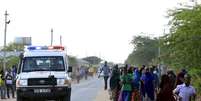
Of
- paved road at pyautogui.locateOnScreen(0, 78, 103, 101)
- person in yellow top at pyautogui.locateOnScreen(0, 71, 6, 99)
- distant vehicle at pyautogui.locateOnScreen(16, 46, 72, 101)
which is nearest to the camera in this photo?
distant vehicle at pyautogui.locateOnScreen(16, 46, 72, 101)

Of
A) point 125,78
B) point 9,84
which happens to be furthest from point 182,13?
point 9,84

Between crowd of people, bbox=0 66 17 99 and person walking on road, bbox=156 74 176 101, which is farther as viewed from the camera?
crowd of people, bbox=0 66 17 99

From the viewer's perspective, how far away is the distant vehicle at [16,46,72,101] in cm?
2289

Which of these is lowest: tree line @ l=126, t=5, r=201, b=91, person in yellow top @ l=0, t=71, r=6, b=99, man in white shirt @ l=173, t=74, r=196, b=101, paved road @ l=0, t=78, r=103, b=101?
paved road @ l=0, t=78, r=103, b=101

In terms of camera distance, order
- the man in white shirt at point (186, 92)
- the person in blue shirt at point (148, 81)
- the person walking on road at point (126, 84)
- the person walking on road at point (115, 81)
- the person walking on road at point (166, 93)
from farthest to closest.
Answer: the person walking on road at point (115, 81) → the person in blue shirt at point (148, 81) → the person walking on road at point (126, 84) → the man in white shirt at point (186, 92) → the person walking on road at point (166, 93)

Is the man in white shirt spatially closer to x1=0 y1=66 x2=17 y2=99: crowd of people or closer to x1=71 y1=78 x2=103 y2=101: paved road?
x1=71 y1=78 x2=103 y2=101: paved road

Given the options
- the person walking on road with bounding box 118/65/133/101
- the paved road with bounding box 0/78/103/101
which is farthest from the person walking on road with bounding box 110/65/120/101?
the paved road with bounding box 0/78/103/101

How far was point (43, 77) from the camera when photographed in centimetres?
2292

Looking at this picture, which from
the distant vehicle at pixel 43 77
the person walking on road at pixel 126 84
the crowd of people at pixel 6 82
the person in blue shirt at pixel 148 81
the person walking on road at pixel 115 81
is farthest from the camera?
the crowd of people at pixel 6 82

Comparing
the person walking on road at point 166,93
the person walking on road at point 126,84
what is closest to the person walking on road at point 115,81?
the person walking on road at point 126,84

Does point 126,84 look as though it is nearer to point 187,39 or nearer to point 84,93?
point 187,39

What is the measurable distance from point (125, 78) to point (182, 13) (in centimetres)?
647

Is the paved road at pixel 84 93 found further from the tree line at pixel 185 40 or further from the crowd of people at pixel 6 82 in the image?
the tree line at pixel 185 40

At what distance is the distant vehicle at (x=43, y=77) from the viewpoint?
22891 mm
